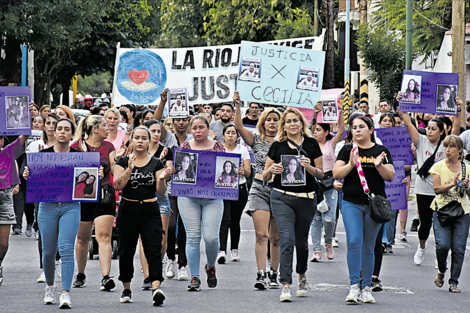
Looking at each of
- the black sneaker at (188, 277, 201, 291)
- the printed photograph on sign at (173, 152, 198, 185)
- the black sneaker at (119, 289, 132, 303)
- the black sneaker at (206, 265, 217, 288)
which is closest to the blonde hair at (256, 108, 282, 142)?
the printed photograph on sign at (173, 152, 198, 185)

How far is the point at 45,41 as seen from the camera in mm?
25203

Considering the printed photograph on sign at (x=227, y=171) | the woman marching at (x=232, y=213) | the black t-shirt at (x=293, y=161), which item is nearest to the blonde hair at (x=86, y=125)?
the printed photograph on sign at (x=227, y=171)

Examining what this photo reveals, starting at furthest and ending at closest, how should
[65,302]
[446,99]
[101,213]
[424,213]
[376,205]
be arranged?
[446,99] < [424,213] < [101,213] < [376,205] < [65,302]

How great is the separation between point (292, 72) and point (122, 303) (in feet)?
15.8

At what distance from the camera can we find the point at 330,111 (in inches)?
475

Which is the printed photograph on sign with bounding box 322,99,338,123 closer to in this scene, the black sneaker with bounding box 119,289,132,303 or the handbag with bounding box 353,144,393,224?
the handbag with bounding box 353,144,393,224

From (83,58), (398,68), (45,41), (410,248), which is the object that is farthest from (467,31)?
(83,58)

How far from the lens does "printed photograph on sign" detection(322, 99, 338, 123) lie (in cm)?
1193

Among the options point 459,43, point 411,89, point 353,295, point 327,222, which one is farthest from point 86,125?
point 459,43

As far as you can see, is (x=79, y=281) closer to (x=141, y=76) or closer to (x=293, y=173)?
(x=293, y=173)

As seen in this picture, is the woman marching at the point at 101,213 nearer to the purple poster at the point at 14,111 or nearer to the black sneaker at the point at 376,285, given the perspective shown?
the purple poster at the point at 14,111

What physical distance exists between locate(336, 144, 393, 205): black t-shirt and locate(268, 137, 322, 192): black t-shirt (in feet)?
1.25

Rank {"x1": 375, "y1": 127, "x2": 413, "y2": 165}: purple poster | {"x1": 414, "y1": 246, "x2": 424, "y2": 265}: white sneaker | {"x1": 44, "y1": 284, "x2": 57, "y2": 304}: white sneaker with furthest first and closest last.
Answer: {"x1": 375, "y1": 127, "x2": 413, "y2": 165}: purple poster
{"x1": 414, "y1": 246, "x2": 424, "y2": 265}: white sneaker
{"x1": 44, "y1": 284, "x2": 57, "y2": 304}: white sneaker

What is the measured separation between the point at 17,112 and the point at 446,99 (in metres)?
5.38
